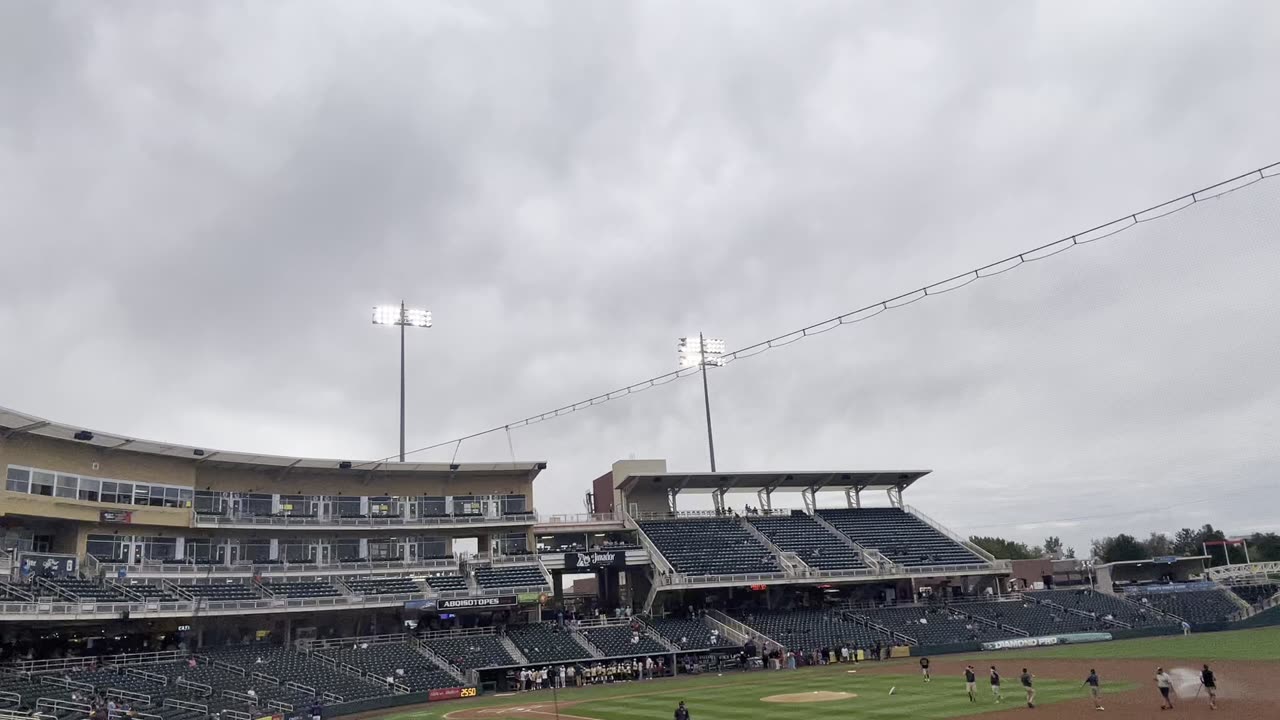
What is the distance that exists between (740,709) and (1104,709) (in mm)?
14067

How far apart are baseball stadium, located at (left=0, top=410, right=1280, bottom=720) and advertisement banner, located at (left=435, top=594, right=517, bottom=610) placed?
20cm

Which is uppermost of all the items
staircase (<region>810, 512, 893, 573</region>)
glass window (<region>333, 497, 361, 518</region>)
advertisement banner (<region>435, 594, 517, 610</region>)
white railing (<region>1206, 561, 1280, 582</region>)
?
glass window (<region>333, 497, 361, 518</region>)

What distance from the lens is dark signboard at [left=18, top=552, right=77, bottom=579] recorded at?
47156 mm

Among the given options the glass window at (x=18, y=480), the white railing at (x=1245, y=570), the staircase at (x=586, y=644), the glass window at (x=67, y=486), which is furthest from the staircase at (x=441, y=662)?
the white railing at (x=1245, y=570)

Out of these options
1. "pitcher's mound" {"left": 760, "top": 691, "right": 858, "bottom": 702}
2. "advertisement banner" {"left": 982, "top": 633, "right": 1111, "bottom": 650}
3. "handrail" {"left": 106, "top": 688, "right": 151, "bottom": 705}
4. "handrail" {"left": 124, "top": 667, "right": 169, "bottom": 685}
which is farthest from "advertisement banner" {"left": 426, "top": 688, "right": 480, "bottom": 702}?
"advertisement banner" {"left": 982, "top": 633, "right": 1111, "bottom": 650}

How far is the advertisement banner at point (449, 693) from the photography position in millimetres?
49875

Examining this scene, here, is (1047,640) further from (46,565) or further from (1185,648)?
(46,565)

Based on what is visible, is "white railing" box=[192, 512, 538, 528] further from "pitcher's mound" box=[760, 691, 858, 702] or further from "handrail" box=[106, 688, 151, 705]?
"pitcher's mound" box=[760, 691, 858, 702]

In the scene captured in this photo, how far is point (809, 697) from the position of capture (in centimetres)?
4075

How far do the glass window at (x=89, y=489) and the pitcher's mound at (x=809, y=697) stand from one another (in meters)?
40.5

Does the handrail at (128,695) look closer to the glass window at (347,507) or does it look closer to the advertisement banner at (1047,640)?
the glass window at (347,507)

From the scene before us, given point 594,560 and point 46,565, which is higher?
point 46,565

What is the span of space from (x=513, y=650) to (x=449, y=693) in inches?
281

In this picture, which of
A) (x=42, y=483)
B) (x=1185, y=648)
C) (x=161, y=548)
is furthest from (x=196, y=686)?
(x=1185, y=648)
